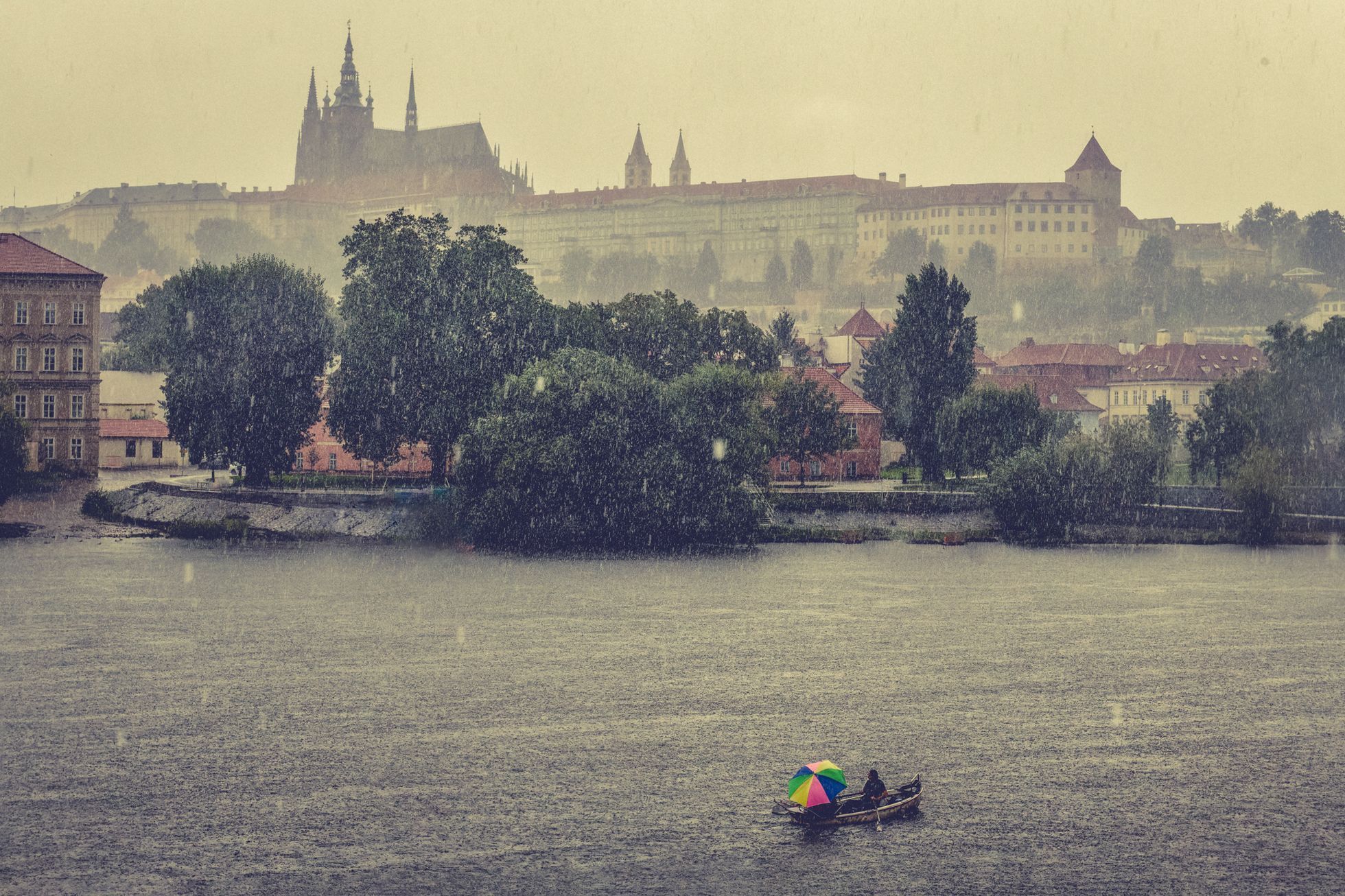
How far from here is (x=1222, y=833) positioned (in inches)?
858

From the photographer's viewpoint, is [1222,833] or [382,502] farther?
[382,502]

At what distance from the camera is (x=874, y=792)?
73.1 ft

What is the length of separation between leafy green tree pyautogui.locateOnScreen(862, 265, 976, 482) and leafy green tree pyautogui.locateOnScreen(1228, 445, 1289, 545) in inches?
607

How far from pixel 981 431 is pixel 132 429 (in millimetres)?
52825

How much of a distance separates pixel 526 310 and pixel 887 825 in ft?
167

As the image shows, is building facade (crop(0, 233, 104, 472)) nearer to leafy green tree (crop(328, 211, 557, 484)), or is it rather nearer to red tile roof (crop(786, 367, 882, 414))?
leafy green tree (crop(328, 211, 557, 484))

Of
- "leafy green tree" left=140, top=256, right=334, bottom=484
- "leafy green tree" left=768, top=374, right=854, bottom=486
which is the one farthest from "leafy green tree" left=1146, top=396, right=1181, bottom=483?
"leafy green tree" left=140, top=256, right=334, bottom=484

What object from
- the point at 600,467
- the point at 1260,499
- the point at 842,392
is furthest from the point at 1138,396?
the point at 600,467

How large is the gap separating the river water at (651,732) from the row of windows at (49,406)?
36.3 metres

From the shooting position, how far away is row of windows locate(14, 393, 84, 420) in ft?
279

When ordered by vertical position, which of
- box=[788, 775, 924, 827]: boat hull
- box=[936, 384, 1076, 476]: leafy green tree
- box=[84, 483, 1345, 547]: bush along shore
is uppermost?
box=[936, 384, 1076, 476]: leafy green tree

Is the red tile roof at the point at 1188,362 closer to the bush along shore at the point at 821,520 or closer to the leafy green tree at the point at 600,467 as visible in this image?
the bush along shore at the point at 821,520

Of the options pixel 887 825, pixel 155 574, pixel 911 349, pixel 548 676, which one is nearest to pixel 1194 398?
pixel 911 349

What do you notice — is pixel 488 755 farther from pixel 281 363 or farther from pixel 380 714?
pixel 281 363
